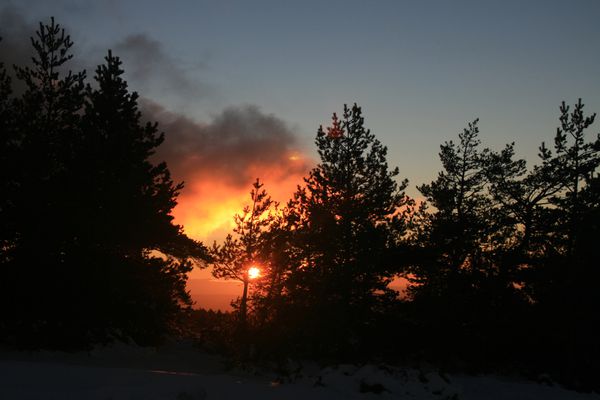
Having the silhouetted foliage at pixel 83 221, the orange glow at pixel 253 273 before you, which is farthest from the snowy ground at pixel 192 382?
the orange glow at pixel 253 273

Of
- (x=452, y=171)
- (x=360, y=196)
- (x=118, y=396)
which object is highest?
(x=452, y=171)

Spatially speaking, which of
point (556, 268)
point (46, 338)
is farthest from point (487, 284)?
point (46, 338)

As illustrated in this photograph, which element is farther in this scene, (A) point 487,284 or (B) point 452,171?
(B) point 452,171

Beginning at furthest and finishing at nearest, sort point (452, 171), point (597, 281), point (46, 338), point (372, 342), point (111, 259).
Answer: point (452, 171)
point (372, 342)
point (597, 281)
point (111, 259)
point (46, 338)

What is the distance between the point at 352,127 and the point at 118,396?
74.6 ft

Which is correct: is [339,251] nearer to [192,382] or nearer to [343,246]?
[343,246]

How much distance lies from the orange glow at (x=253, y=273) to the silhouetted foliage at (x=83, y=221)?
595 cm

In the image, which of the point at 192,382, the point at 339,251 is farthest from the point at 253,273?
the point at 192,382

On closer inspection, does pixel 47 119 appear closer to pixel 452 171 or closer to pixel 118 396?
pixel 118 396

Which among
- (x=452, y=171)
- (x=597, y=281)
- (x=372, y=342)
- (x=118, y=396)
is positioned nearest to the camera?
(x=118, y=396)

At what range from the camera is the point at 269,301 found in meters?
25.2

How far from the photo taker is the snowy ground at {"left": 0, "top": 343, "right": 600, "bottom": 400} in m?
7.74

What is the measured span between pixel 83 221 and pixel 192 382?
13155mm

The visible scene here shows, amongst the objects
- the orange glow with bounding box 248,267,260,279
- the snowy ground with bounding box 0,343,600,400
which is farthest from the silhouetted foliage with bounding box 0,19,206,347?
the orange glow with bounding box 248,267,260,279
